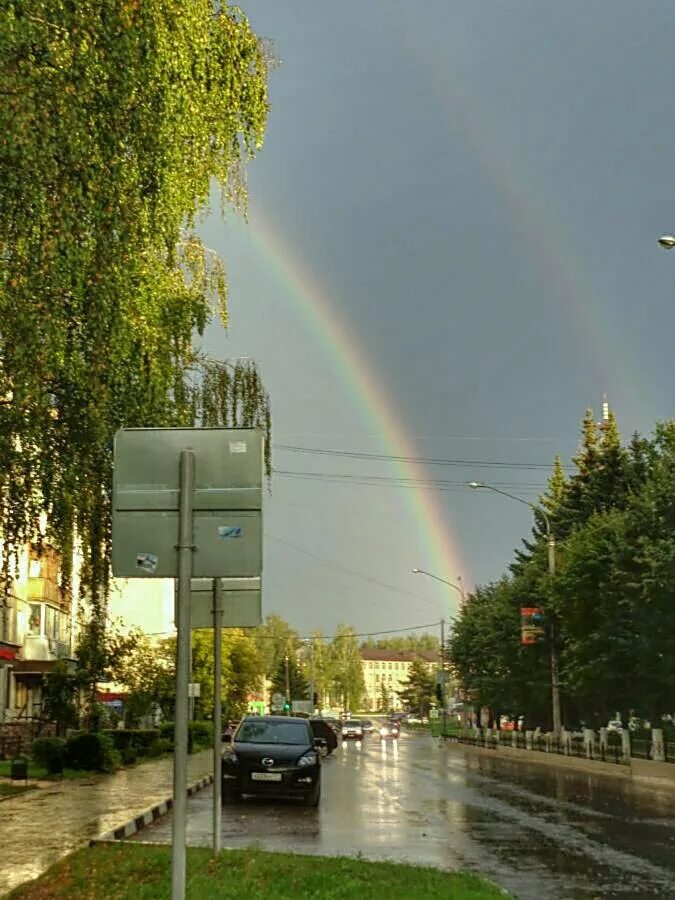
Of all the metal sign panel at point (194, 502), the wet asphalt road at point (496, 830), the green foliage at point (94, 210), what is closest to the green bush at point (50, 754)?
the wet asphalt road at point (496, 830)

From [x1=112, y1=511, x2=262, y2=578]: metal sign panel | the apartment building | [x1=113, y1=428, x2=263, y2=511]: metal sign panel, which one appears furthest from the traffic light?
[x1=112, y1=511, x2=262, y2=578]: metal sign panel

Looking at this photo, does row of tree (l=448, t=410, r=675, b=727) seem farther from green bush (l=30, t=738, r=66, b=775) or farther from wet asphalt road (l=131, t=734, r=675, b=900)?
green bush (l=30, t=738, r=66, b=775)

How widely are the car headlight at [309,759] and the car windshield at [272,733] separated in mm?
553

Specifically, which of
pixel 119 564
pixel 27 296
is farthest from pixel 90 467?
pixel 119 564

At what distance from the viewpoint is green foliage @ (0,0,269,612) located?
7605 millimetres

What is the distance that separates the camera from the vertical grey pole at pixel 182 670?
5.69 metres

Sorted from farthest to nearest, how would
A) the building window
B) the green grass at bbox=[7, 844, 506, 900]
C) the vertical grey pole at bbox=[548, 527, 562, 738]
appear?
the building window
the vertical grey pole at bbox=[548, 527, 562, 738]
the green grass at bbox=[7, 844, 506, 900]

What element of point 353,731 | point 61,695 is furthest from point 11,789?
point 353,731

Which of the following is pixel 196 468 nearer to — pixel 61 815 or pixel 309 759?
pixel 61 815

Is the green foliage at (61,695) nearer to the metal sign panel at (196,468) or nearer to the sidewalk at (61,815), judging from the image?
the sidewalk at (61,815)

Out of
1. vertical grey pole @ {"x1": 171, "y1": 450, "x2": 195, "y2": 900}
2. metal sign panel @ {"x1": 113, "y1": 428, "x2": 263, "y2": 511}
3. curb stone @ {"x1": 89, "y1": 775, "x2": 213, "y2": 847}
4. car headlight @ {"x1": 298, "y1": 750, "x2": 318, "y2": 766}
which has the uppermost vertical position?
metal sign panel @ {"x1": 113, "y1": 428, "x2": 263, "y2": 511}

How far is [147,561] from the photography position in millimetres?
6195

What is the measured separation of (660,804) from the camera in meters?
22.2

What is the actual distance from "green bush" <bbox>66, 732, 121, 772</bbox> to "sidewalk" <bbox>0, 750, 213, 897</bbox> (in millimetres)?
1532
